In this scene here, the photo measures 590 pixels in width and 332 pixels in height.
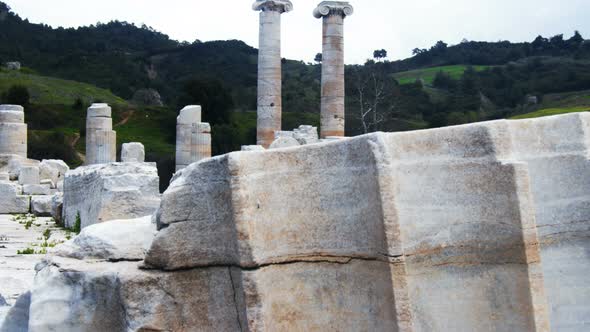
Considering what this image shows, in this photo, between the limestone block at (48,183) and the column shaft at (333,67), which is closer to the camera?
the limestone block at (48,183)

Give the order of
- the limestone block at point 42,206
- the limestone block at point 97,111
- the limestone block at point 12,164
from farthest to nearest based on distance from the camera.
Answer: the limestone block at point 12,164 → the limestone block at point 97,111 → the limestone block at point 42,206

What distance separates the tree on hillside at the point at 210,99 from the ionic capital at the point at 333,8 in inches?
1020

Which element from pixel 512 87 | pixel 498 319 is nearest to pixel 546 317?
pixel 498 319

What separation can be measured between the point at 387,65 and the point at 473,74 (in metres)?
12.9

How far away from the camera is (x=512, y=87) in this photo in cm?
6206

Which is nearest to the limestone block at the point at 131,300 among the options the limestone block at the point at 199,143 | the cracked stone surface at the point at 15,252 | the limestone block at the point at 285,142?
the cracked stone surface at the point at 15,252

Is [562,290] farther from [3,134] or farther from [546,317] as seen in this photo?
[3,134]

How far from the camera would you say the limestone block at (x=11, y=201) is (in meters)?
19.6

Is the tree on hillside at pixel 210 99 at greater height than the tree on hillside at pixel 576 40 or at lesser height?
lesser

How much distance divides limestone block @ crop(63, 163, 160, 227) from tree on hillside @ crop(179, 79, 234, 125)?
125 ft

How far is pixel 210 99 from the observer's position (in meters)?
52.8

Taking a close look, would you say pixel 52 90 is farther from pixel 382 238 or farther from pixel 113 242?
pixel 382 238

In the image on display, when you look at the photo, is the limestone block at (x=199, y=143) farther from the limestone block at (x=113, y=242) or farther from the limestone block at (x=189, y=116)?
the limestone block at (x=113, y=242)

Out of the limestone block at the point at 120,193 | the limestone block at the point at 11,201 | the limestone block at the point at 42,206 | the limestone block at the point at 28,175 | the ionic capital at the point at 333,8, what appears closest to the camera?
the limestone block at the point at 120,193
